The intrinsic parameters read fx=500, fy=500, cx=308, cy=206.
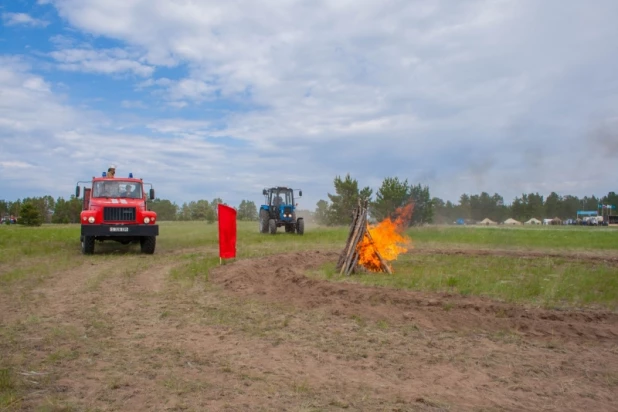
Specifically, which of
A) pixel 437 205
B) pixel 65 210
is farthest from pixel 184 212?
pixel 437 205

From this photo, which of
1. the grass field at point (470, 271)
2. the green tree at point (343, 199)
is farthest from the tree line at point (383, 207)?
the grass field at point (470, 271)

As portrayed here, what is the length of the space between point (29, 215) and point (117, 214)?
1102 inches

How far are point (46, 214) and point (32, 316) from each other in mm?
54888

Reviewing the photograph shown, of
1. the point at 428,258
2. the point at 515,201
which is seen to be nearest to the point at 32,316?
the point at 428,258

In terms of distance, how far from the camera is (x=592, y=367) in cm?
560

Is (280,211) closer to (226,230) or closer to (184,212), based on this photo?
(226,230)

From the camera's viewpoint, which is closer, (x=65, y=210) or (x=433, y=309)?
(x=433, y=309)

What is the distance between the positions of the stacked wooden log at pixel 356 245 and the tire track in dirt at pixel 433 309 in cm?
165

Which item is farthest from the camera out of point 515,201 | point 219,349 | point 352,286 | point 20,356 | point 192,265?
point 515,201

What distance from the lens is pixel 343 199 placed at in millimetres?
52062

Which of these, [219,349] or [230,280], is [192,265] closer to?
[230,280]

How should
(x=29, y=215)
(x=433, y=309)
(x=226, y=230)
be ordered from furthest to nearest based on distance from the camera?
(x=29, y=215) < (x=226, y=230) < (x=433, y=309)

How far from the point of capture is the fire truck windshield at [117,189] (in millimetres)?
17875

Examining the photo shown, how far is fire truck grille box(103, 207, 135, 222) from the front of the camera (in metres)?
16.9
